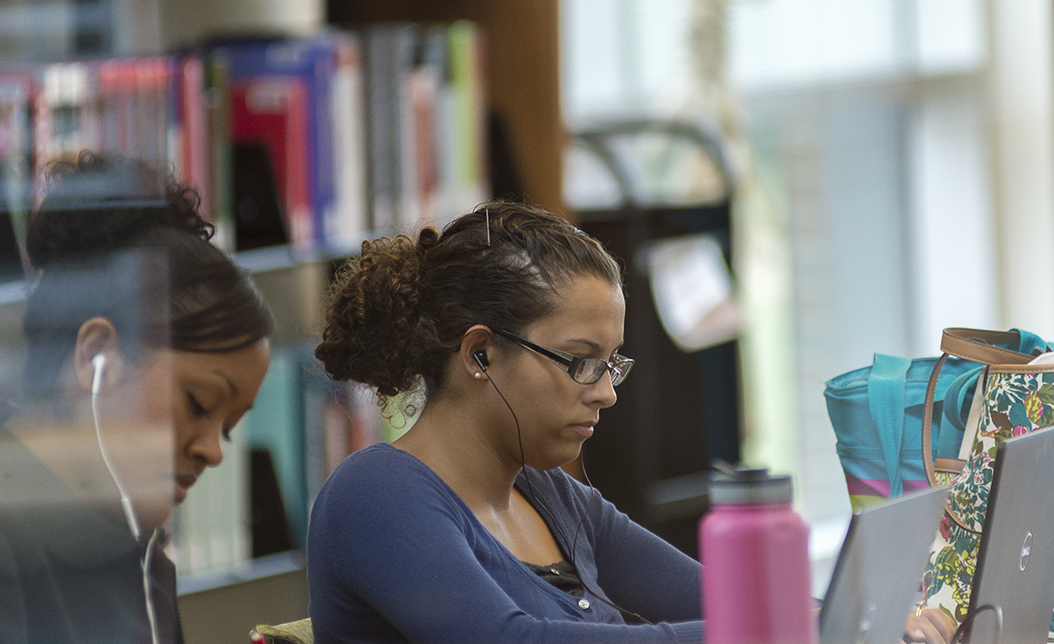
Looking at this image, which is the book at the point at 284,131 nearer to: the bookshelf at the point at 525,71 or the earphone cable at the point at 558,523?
the bookshelf at the point at 525,71

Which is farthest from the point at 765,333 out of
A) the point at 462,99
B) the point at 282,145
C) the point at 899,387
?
the point at 899,387

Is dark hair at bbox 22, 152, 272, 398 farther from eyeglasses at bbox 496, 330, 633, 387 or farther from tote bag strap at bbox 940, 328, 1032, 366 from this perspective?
tote bag strap at bbox 940, 328, 1032, 366

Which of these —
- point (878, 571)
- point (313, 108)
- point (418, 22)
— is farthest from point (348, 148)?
point (878, 571)

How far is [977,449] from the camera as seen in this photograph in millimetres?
1124

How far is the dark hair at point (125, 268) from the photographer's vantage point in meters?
0.88

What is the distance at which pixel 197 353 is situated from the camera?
1.03 meters

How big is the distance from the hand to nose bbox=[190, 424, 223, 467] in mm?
670

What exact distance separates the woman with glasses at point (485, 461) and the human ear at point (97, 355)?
0.75ft

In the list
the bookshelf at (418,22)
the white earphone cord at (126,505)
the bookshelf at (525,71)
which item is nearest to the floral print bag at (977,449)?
the white earphone cord at (126,505)

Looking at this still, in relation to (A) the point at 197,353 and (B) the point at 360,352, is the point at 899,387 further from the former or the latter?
(A) the point at 197,353

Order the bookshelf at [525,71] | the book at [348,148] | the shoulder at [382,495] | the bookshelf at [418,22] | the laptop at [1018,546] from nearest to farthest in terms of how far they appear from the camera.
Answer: the laptop at [1018,546] → the shoulder at [382,495] → the bookshelf at [418,22] → the book at [348,148] → the bookshelf at [525,71]

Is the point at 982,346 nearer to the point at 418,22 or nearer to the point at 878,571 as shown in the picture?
the point at 878,571

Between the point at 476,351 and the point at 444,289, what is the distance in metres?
0.07

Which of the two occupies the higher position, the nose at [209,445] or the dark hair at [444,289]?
the dark hair at [444,289]
